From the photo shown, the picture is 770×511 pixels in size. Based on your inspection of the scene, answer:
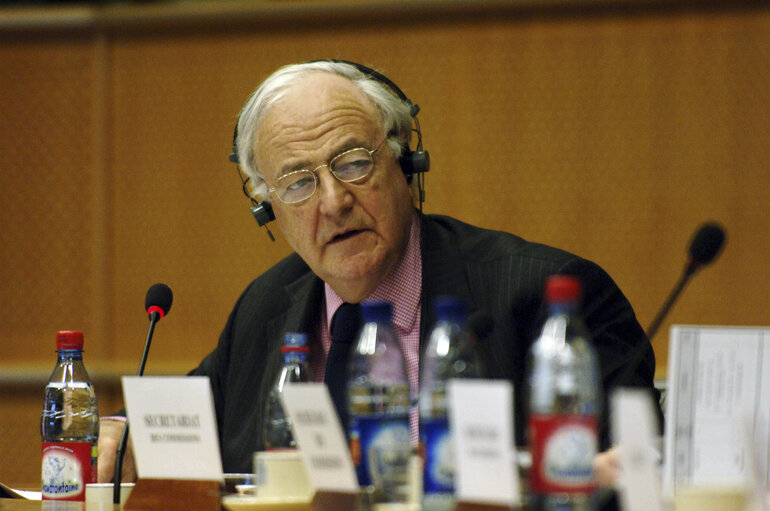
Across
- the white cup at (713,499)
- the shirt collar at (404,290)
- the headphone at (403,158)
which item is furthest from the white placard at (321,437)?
the headphone at (403,158)

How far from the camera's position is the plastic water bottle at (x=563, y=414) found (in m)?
0.96

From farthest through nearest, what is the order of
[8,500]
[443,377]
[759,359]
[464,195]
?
[464,195] < [8,500] < [443,377] < [759,359]

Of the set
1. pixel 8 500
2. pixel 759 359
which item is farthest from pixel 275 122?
pixel 759 359

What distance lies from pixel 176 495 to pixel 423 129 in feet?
8.46

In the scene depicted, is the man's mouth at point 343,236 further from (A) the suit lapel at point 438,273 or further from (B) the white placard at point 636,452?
(B) the white placard at point 636,452

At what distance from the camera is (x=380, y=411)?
1339mm

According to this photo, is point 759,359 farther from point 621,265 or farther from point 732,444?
point 621,265

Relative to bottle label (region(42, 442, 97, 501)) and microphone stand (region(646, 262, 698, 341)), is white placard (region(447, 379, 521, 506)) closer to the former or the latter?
microphone stand (region(646, 262, 698, 341))

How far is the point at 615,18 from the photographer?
11.7ft

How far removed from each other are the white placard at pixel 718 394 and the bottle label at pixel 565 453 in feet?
0.62

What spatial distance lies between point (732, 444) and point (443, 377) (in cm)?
36

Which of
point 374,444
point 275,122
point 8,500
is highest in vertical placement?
point 275,122

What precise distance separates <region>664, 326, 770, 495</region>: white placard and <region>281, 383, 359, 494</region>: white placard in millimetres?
370

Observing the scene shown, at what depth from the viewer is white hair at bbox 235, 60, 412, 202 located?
6.95ft
